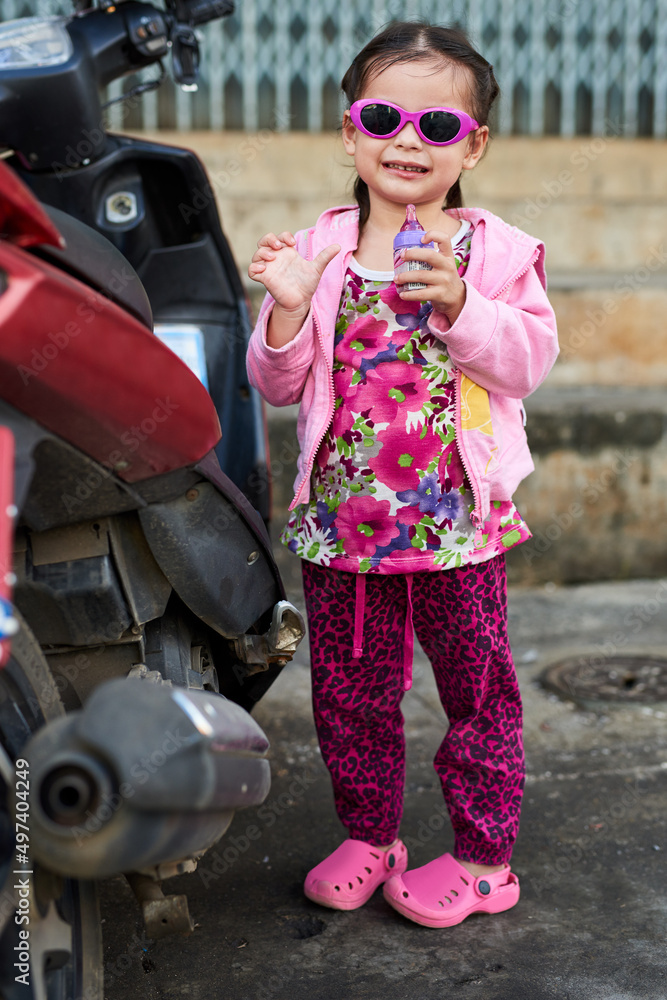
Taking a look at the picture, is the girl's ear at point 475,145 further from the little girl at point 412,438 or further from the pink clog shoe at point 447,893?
the pink clog shoe at point 447,893

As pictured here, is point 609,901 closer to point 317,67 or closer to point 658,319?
point 658,319

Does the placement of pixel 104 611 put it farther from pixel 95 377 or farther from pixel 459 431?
pixel 459 431

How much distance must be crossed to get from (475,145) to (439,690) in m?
0.97

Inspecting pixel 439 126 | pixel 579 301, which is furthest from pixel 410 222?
pixel 579 301

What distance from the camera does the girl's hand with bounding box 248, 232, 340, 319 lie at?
1794 mm

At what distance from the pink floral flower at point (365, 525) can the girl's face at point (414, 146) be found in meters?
0.51

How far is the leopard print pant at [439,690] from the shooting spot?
195cm

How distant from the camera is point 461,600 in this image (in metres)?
1.93

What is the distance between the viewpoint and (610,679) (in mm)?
3199

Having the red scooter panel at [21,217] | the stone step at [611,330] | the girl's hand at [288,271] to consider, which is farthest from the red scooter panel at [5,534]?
the stone step at [611,330]

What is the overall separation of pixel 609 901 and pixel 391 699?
1.78 feet

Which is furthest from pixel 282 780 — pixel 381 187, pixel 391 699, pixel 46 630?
pixel 381 187

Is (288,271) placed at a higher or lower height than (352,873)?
higher

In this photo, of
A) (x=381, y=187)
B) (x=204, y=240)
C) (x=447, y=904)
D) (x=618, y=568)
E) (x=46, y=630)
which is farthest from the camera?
(x=618, y=568)
